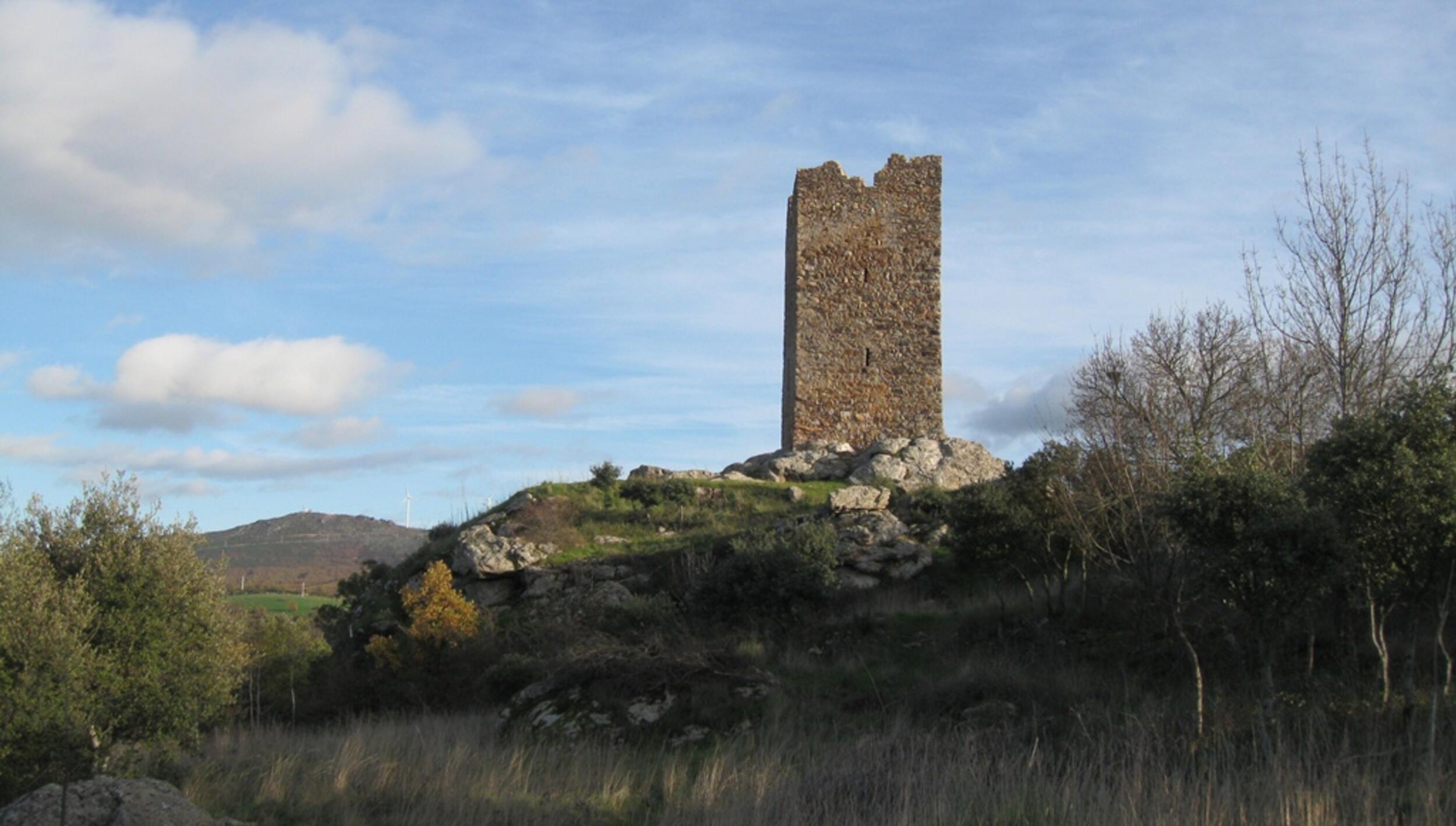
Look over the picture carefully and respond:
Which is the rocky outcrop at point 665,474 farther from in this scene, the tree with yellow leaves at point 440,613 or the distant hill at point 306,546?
the distant hill at point 306,546

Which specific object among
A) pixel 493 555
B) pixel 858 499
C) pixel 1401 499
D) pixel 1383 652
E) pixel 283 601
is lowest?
pixel 283 601

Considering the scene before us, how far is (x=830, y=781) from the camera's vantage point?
9.18 meters

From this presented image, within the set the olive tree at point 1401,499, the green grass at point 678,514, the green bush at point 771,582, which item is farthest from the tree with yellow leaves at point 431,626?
the olive tree at point 1401,499

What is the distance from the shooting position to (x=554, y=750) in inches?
474

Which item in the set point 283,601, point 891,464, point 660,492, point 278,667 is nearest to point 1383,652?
point 891,464

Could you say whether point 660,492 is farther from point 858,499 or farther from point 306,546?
point 306,546

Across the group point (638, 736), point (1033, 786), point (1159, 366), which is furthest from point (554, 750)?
point (1159, 366)

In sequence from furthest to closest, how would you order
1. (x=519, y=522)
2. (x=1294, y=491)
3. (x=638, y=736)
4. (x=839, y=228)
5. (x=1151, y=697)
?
(x=839, y=228) < (x=519, y=522) < (x=638, y=736) < (x=1151, y=697) < (x=1294, y=491)

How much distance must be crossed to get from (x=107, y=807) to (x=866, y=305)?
72.1 ft

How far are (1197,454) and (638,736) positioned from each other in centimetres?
695

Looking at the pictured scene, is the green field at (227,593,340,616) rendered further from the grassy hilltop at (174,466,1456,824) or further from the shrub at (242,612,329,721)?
the grassy hilltop at (174,466,1456,824)

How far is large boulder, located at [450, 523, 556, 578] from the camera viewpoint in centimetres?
2189

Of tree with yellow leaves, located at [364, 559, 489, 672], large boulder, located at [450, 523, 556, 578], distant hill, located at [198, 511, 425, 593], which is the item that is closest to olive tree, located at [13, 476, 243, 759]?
tree with yellow leaves, located at [364, 559, 489, 672]

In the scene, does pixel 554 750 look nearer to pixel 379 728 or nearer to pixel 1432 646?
pixel 379 728
